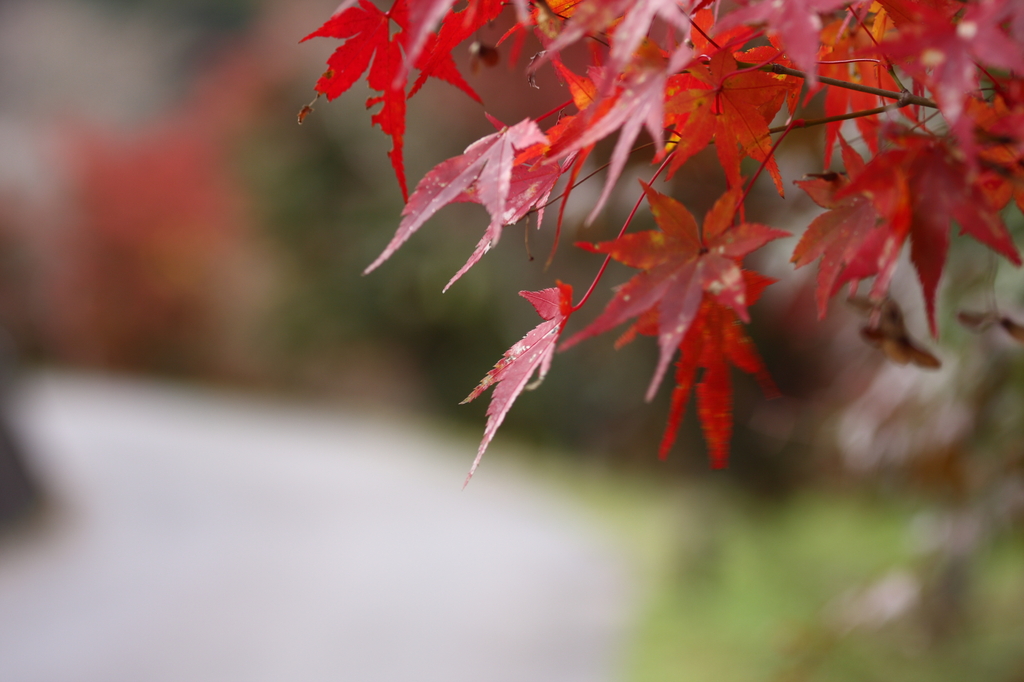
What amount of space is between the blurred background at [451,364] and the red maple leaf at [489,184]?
0.11ft

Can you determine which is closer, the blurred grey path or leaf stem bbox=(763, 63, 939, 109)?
leaf stem bbox=(763, 63, 939, 109)

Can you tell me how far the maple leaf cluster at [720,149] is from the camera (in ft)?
1.57

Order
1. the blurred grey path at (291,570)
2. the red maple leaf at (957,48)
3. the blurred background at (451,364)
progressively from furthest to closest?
the blurred grey path at (291,570), the blurred background at (451,364), the red maple leaf at (957,48)

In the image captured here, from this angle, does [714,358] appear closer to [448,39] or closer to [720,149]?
[720,149]

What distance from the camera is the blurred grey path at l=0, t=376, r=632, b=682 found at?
3.04 metres

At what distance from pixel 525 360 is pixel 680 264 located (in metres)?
0.14

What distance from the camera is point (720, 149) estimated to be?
651mm

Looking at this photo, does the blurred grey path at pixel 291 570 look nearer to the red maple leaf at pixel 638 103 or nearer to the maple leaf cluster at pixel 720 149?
the maple leaf cluster at pixel 720 149

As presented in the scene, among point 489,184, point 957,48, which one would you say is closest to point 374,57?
point 489,184

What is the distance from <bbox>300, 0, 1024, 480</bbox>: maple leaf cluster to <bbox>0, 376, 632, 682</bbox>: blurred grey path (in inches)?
103

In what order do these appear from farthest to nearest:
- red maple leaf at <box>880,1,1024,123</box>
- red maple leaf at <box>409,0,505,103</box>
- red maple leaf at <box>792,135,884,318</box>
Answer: red maple leaf at <box>409,0,505,103</box>
red maple leaf at <box>792,135,884,318</box>
red maple leaf at <box>880,1,1024,123</box>

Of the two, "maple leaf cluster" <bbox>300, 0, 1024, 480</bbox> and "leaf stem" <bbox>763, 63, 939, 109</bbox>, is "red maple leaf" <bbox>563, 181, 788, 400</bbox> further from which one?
"leaf stem" <bbox>763, 63, 939, 109</bbox>

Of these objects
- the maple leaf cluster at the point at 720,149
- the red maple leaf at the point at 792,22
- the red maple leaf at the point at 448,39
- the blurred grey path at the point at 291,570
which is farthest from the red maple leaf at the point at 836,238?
the blurred grey path at the point at 291,570

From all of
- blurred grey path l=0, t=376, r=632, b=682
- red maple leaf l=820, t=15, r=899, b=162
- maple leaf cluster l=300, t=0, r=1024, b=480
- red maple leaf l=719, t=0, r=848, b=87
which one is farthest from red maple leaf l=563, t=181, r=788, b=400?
blurred grey path l=0, t=376, r=632, b=682
